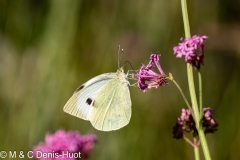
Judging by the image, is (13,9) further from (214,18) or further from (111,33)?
(214,18)

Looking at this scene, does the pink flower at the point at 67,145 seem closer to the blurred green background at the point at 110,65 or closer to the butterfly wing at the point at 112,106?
the butterfly wing at the point at 112,106

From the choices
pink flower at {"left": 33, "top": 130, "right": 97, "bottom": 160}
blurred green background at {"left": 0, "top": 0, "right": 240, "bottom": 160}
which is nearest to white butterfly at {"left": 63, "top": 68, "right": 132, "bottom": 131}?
pink flower at {"left": 33, "top": 130, "right": 97, "bottom": 160}

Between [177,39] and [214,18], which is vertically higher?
[214,18]

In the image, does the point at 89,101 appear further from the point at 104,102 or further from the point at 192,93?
the point at 192,93

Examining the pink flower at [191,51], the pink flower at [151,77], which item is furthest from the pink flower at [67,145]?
the pink flower at [191,51]

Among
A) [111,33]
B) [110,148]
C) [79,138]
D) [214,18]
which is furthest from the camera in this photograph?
[214,18]

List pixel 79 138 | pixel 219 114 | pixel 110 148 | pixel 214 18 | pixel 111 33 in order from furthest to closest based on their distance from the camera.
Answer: pixel 214 18
pixel 111 33
pixel 219 114
pixel 110 148
pixel 79 138

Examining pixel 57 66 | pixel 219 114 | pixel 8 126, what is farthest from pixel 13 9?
pixel 219 114
